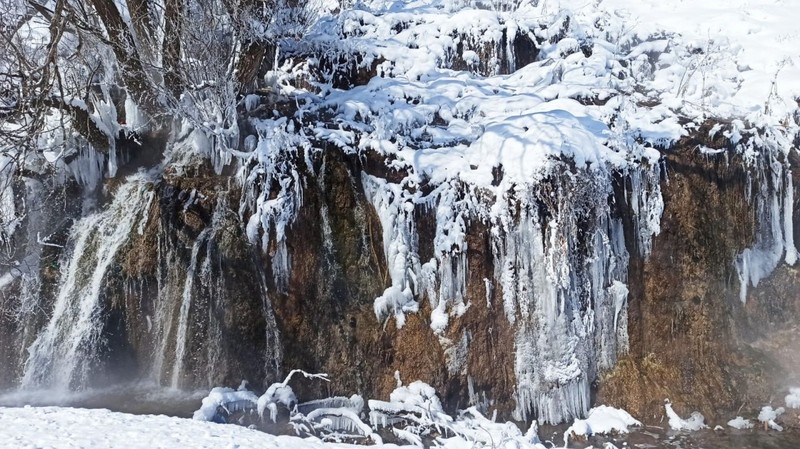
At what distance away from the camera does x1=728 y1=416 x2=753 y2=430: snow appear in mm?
6785

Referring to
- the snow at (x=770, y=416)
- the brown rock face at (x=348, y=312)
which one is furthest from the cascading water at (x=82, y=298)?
the snow at (x=770, y=416)

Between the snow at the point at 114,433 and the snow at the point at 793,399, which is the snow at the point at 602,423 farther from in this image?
the snow at the point at 114,433

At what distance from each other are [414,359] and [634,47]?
7373 millimetres

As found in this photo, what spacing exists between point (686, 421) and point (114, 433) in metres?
6.41

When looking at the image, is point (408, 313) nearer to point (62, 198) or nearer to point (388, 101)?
point (388, 101)

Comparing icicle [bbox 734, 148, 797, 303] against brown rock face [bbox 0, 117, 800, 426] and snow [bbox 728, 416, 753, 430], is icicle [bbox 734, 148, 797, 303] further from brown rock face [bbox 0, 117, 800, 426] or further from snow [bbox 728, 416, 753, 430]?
snow [bbox 728, 416, 753, 430]

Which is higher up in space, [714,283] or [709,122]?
[709,122]

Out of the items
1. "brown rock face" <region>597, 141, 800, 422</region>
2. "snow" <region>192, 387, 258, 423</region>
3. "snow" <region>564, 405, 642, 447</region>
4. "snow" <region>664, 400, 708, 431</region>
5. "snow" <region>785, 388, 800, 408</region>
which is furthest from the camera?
"brown rock face" <region>597, 141, 800, 422</region>

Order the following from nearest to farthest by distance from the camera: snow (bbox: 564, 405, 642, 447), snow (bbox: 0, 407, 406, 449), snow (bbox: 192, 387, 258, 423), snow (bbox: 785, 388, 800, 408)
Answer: snow (bbox: 0, 407, 406, 449), snow (bbox: 192, 387, 258, 423), snow (bbox: 564, 405, 642, 447), snow (bbox: 785, 388, 800, 408)

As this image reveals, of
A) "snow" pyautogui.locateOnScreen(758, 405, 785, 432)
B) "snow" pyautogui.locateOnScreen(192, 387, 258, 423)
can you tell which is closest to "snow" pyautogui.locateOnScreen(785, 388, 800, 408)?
"snow" pyautogui.locateOnScreen(758, 405, 785, 432)

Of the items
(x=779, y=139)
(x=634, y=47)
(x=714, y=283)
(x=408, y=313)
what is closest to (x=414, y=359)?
(x=408, y=313)

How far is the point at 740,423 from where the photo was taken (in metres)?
6.82

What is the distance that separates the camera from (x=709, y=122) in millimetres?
8062

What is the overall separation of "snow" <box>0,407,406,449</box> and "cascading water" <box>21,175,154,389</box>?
8.17 ft
